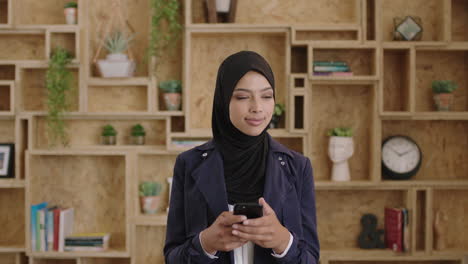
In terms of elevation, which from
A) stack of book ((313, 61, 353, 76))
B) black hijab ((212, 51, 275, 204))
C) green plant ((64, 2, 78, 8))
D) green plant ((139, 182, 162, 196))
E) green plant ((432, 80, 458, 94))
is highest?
green plant ((64, 2, 78, 8))

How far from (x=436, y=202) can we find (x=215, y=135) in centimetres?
253

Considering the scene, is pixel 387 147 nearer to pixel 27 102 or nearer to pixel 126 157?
pixel 126 157

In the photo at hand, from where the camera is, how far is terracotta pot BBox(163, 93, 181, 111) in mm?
3221

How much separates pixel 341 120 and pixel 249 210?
2382 millimetres

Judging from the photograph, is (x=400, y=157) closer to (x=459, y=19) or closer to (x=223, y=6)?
(x=459, y=19)

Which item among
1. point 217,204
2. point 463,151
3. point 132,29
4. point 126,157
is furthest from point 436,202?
point 217,204

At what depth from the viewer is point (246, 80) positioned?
119 cm

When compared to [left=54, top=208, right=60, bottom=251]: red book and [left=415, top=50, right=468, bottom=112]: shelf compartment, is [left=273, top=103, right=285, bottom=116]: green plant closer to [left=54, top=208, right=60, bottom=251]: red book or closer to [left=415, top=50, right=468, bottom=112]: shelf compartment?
[left=415, top=50, right=468, bottom=112]: shelf compartment

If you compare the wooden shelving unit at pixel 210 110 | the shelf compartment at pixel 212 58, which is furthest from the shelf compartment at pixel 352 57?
the shelf compartment at pixel 212 58

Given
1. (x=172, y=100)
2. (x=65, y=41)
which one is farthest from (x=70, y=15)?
(x=172, y=100)

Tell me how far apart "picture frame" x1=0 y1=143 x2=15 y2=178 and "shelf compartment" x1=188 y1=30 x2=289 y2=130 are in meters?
1.19

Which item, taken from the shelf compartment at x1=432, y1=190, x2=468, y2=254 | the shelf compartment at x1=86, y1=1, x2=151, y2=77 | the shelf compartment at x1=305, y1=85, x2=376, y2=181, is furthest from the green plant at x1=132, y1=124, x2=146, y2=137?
the shelf compartment at x1=432, y1=190, x2=468, y2=254

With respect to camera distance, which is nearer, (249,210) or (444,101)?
(249,210)

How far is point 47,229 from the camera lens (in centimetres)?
316
